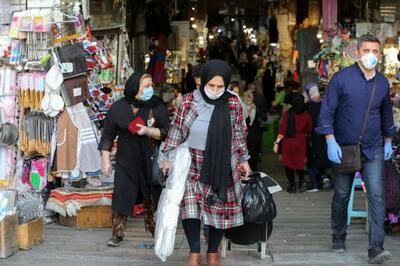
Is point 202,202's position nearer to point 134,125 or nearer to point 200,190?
point 200,190

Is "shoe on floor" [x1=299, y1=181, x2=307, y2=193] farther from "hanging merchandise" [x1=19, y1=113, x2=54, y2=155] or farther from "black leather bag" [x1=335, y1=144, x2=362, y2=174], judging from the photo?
"black leather bag" [x1=335, y1=144, x2=362, y2=174]

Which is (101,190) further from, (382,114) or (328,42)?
(328,42)

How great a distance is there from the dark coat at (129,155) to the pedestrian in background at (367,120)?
158 cm

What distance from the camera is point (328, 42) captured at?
1052 cm

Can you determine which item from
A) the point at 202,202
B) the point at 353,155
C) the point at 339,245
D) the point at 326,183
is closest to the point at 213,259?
the point at 202,202

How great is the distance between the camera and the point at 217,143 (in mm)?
6223

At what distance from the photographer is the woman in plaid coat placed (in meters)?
6.24

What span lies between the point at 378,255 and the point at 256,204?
3.71 ft

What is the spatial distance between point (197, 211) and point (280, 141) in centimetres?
490

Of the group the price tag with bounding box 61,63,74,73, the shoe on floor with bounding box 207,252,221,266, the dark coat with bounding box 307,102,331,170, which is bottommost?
the shoe on floor with bounding box 207,252,221,266

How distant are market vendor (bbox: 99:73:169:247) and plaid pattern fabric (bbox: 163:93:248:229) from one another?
0.80 m

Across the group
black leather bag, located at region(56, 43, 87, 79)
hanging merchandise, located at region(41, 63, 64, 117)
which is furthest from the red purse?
black leather bag, located at region(56, 43, 87, 79)

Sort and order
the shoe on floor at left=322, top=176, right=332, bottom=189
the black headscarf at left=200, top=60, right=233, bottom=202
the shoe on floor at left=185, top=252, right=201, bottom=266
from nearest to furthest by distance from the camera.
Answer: the black headscarf at left=200, top=60, right=233, bottom=202 < the shoe on floor at left=185, top=252, right=201, bottom=266 < the shoe on floor at left=322, top=176, right=332, bottom=189

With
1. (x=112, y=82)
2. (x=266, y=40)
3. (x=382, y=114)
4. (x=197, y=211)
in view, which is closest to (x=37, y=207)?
(x=197, y=211)
